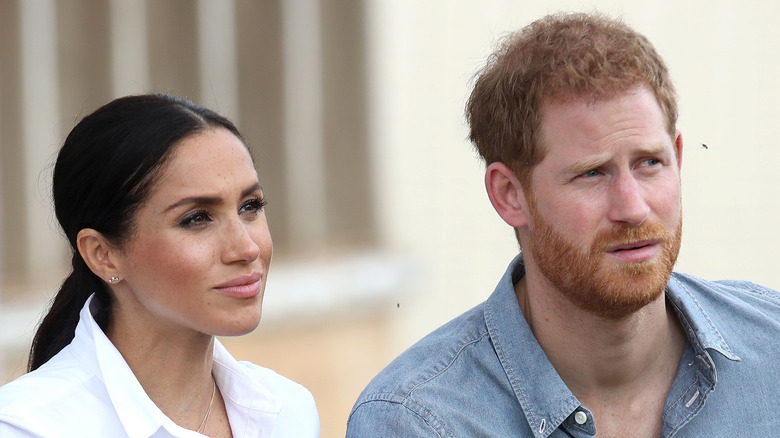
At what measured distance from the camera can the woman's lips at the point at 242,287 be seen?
303 cm

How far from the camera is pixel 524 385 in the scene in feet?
10.3

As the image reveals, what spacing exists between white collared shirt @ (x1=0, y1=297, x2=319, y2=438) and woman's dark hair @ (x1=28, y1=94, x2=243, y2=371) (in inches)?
5.5

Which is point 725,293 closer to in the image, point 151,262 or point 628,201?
point 628,201

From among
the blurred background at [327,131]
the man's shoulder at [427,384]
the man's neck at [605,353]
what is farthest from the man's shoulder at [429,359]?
the blurred background at [327,131]

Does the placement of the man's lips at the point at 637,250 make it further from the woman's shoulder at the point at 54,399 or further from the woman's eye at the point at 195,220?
the woman's shoulder at the point at 54,399

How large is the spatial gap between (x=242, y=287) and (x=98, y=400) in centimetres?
39

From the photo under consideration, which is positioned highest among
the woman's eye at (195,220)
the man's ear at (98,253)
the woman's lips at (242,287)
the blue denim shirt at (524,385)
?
the woman's eye at (195,220)

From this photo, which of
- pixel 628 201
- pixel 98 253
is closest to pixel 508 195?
pixel 628 201

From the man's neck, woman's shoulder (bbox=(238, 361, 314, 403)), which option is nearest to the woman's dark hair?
woman's shoulder (bbox=(238, 361, 314, 403))

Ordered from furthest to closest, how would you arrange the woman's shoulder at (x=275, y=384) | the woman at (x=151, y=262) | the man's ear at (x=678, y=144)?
1. the woman's shoulder at (x=275, y=384)
2. the man's ear at (x=678, y=144)
3. the woman at (x=151, y=262)

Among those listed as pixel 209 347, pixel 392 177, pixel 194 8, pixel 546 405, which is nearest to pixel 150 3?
pixel 194 8

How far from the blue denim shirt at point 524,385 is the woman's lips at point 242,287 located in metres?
0.37

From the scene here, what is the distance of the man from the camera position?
3.06 metres

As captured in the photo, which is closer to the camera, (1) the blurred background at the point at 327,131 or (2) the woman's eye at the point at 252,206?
(2) the woman's eye at the point at 252,206
